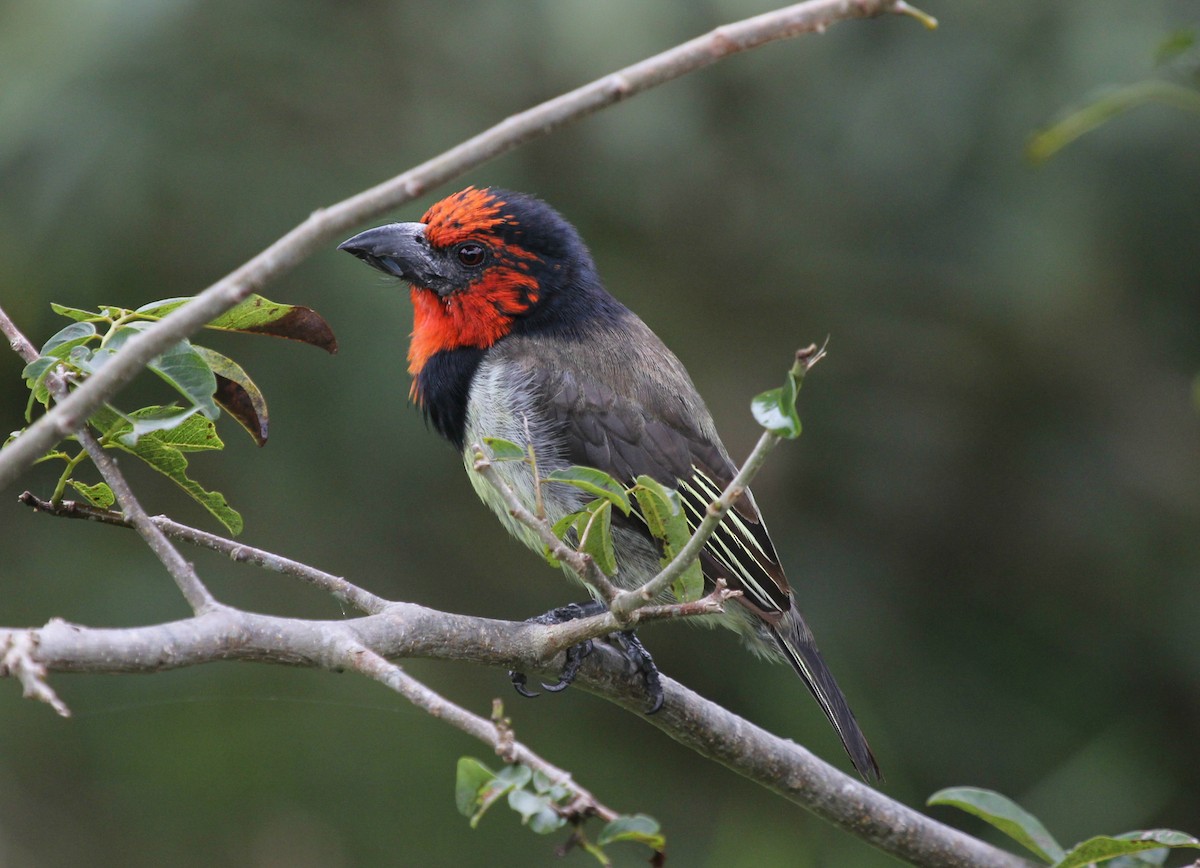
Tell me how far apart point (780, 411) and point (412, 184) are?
50cm

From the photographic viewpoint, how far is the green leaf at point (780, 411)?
151cm

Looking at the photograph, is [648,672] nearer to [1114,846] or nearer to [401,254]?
[1114,846]

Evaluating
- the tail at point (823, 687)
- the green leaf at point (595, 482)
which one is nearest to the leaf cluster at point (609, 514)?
the green leaf at point (595, 482)

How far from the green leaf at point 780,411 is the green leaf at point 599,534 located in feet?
1.32

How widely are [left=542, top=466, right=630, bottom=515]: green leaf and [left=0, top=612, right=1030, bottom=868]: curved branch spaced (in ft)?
1.19

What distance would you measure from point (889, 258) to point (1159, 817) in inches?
91.3

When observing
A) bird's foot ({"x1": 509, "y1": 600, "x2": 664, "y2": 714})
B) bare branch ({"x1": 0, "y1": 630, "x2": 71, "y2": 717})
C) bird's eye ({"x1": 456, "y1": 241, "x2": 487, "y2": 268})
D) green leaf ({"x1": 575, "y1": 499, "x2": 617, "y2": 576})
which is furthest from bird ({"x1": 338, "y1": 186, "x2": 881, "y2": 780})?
bare branch ({"x1": 0, "y1": 630, "x2": 71, "y2": 717})

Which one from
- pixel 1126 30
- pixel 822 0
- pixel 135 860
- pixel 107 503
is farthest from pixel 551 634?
pixel 135 860

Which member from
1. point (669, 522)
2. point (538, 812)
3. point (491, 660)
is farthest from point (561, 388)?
point (538, 812)

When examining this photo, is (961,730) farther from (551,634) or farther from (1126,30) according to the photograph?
(551,634)

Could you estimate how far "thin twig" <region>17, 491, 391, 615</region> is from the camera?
2150 mm

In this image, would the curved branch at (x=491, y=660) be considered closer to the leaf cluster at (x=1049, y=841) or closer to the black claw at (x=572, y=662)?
the black claw at (x=572, y=662)

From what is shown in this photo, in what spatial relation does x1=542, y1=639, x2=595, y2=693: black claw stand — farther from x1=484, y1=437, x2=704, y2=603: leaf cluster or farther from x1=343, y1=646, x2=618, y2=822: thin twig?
x1=343, y1=646, x2=618, y2=822: thin twig

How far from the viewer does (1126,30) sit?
4.08 m
